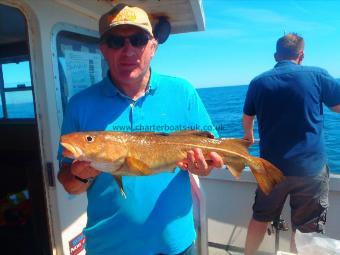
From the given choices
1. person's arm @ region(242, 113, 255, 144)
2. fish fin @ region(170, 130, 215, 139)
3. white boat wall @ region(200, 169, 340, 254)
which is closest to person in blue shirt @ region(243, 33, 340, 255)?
person's arm @ region(242, 113, 255, 144)

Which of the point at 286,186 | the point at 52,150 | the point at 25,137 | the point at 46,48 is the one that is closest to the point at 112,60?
the point at 46,48

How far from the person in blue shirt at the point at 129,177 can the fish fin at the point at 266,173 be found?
15.6 inches

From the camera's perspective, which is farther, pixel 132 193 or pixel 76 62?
pixel 76 62

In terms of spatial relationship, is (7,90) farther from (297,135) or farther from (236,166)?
(297,135)

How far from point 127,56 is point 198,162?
2.83 ft

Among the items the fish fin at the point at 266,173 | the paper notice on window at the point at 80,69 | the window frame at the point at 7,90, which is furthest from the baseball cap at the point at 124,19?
the window frame at the point at 7,90

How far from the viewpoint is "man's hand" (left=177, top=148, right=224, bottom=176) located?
2.22 m

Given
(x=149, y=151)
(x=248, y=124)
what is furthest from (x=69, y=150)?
(x=248, y=124)

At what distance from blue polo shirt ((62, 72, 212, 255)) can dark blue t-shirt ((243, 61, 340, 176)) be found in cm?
201

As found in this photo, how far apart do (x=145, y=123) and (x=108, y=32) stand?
2.19 feet

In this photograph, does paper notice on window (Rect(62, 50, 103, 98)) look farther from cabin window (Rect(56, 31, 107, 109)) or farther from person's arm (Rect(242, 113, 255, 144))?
person's arm (Rect(242, 113, 255, 144))

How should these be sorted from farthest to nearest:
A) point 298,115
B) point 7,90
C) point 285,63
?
1. point 7,90
2. point 285,63
3. point 298,115

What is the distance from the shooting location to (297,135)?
12.7ft

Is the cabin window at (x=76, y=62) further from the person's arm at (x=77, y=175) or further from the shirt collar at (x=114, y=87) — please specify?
the person's arm at (x=77, y=175)
